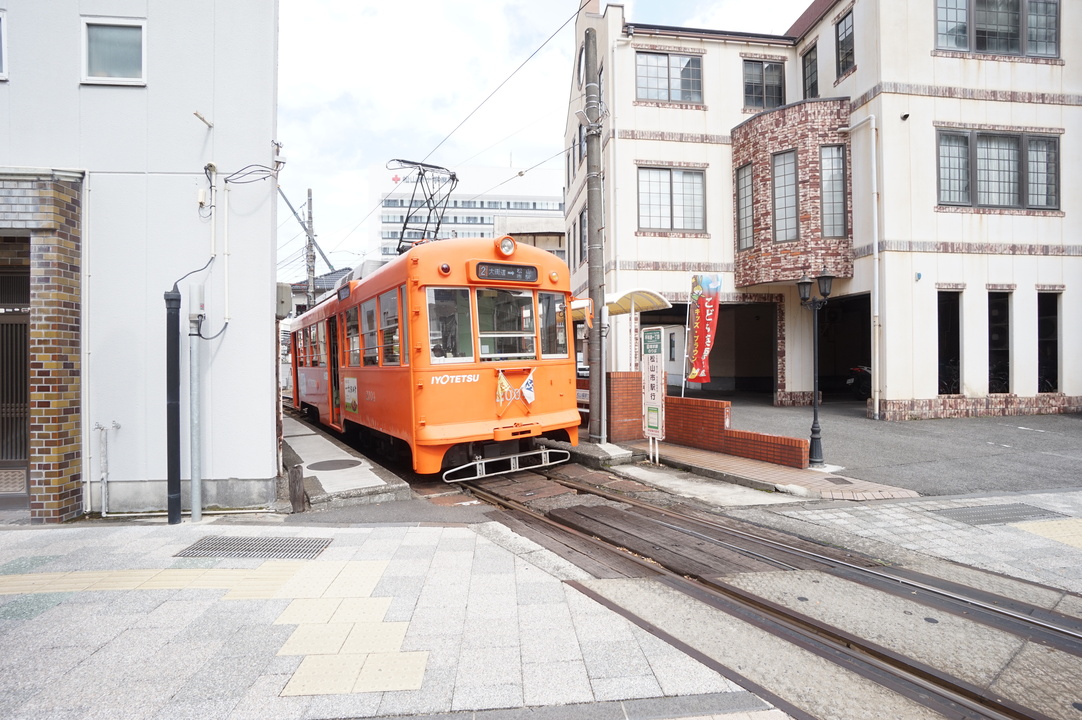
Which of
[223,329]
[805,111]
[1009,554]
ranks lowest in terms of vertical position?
[1009,554]

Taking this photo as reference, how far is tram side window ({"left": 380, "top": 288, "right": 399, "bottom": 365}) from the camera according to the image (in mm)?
8023

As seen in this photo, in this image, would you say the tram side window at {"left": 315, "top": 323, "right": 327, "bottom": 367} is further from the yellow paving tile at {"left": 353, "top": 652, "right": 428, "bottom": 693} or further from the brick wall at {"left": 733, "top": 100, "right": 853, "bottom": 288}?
the brick wall at {"left": 733, "top": 100, "right": 853, "bottom": 288}

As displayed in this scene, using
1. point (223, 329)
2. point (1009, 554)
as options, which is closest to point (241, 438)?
point (223, 329)

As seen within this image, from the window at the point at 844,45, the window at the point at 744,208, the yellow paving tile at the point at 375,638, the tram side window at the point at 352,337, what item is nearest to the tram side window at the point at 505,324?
the tram side window at the point at 352,337

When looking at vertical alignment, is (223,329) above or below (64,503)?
above

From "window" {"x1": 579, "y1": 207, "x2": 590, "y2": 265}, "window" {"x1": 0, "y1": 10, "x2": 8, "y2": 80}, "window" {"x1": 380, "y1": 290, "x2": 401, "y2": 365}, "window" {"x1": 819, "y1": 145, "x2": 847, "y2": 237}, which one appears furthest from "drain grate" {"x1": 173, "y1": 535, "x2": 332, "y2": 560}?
"window" {"x1": 579, "y1": 207, "x2": 590, "y2": 265}

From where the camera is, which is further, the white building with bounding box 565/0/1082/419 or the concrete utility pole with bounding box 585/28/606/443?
the white building with bounding box 565/0/1082/419

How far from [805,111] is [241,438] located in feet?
47.1

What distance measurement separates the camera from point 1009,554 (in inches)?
200

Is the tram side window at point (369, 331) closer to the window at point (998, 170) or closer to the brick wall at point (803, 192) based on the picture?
the brick wall at point (803, 192)

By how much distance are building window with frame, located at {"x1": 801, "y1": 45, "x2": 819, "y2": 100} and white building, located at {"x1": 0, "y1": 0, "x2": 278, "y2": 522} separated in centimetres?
1442

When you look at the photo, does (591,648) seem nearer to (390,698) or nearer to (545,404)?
(390,698)

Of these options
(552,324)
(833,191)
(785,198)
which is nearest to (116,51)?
(552,324)

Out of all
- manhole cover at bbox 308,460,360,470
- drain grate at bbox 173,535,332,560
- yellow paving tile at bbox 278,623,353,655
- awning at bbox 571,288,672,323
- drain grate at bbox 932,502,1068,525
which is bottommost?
drain grate at bbox 932,502,1068,525
